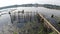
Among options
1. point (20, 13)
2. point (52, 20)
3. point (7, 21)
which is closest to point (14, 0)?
point (20, 13)

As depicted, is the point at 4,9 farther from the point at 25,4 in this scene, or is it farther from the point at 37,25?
the point at 37,25

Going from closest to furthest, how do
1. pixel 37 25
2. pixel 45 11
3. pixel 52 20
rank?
pixel 37 25 → pixel 52 20 → pixel 45 11

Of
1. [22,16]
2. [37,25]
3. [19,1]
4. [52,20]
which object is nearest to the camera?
[37,25]

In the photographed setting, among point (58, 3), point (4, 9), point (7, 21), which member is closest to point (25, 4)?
point (4, 9)

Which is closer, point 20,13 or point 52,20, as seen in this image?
point 52,20

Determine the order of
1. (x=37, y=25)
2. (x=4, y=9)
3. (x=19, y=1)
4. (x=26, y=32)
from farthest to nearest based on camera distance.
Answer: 1. (x=19, y=1)
2. (x=4, y=9)
3. (x=37, y=25)
4. (x=26, y=32)

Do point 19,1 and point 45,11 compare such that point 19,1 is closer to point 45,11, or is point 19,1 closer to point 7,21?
point 45,11
